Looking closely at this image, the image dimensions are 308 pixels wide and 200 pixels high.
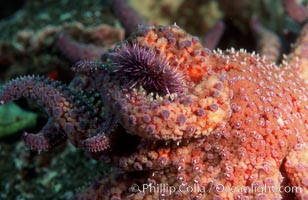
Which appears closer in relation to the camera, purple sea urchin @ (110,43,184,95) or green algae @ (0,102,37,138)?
purple sea urchin @ (110,43,184,95)

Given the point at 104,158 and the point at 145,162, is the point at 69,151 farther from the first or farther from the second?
the point at 145,162

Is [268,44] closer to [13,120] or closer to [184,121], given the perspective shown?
[184,121]

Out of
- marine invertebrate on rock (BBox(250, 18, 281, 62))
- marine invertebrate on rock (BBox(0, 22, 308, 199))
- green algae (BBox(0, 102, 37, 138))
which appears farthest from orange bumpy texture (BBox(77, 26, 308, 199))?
green algae (BBox(0, 102, 37, 138))

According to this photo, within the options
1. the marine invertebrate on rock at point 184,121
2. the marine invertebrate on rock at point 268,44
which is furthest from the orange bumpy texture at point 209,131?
the marine invertebrate on rock at point 268,44

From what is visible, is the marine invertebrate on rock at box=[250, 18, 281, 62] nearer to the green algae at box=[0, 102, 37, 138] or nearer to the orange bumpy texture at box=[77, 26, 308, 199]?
the orange bumpy texture at box=[77, 26, 308, 199]

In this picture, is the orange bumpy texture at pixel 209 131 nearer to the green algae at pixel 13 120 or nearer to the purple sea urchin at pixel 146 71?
the purple sea urchin at pixel 146 71

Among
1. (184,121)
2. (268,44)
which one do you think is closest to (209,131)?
(184,121)

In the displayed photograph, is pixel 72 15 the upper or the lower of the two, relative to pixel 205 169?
upper

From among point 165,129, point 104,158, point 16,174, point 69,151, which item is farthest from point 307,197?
point 16,174
